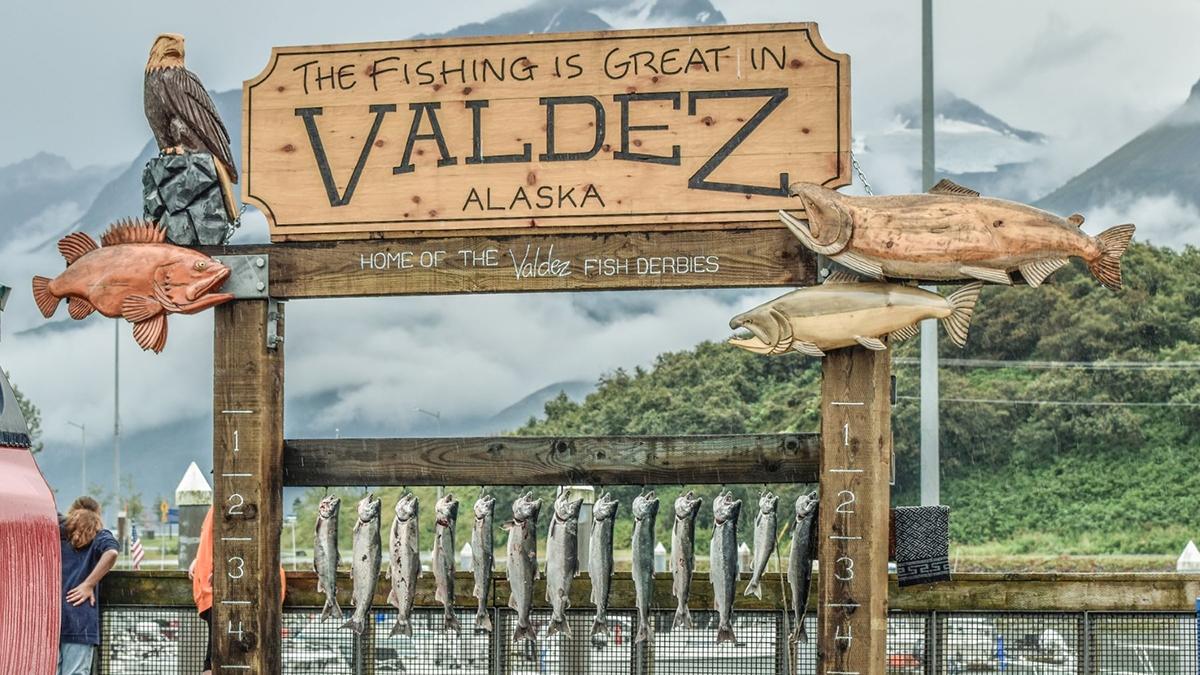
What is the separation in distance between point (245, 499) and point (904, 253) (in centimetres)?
340

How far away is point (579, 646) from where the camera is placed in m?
8.65

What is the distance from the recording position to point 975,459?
157ft

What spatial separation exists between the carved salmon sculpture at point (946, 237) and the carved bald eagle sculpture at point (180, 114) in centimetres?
291

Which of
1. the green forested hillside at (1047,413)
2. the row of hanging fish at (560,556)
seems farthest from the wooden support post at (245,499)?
the green forested hillside at (1047,413)

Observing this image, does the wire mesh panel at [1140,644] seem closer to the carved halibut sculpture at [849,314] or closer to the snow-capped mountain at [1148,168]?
the carved halibut sculpture at [849,314]

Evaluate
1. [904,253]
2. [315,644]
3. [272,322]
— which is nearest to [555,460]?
[272,322]

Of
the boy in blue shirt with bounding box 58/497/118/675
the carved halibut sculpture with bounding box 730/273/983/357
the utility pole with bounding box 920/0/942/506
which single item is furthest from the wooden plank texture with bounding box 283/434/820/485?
the utility pole with bounding box 920/0/942/506

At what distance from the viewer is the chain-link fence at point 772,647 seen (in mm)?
8531

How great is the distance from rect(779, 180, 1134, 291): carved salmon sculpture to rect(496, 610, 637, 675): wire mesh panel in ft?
7.21

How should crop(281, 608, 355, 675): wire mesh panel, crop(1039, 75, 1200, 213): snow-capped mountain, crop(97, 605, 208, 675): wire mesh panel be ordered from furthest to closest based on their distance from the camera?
crop(1039, 75, 1200, 213): snow-capped mountain → crop(97, 605, 208, 675): wire mesh panel → crop(281, 608, 355, 675): wire mesh panel

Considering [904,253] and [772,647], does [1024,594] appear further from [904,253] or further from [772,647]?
[904,253]

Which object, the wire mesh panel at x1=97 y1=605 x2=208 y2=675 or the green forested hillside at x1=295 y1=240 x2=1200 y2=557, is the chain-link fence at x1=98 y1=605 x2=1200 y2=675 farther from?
the green forested hillside at x1=295 y1=240 x2=1200 y2=557

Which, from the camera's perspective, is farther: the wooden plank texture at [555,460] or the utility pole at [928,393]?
the utility pole at [928,393]

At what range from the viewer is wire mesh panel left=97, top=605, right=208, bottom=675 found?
9.09 meters
